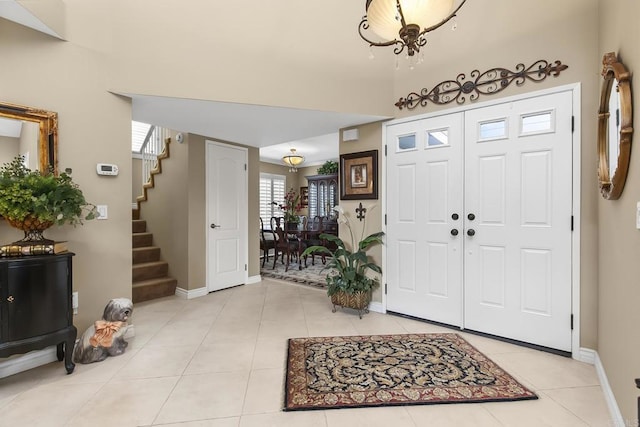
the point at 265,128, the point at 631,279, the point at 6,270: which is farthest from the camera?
the point at 265,128

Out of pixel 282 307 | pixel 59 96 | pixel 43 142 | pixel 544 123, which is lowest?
pixel 282 307

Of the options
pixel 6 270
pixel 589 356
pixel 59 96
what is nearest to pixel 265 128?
pixel 59 96

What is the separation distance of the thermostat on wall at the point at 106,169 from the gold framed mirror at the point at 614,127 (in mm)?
3527

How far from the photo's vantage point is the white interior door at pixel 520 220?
2.42 meters

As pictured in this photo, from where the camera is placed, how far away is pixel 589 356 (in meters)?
2.31

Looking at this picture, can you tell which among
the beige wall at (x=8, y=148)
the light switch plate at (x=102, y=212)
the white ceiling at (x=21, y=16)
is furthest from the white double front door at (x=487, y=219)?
the beige wall at (x=8, y=148)

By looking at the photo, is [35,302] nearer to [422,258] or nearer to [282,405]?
[282,405]

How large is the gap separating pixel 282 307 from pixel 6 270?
2481mm

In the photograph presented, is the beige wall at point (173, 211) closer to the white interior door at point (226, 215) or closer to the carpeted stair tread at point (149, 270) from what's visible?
the carpeted stair tread at point (149, 270)

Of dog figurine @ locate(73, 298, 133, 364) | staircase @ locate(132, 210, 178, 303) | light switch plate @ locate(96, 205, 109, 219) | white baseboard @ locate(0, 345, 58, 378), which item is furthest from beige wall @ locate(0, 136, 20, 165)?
staircase @ locate(132, 210, 178, 303)

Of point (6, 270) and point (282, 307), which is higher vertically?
point (6, 270)

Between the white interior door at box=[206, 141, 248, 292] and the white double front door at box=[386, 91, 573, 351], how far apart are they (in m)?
2.43

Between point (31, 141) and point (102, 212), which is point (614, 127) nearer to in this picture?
point (102, 212)

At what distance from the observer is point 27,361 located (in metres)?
2.20
